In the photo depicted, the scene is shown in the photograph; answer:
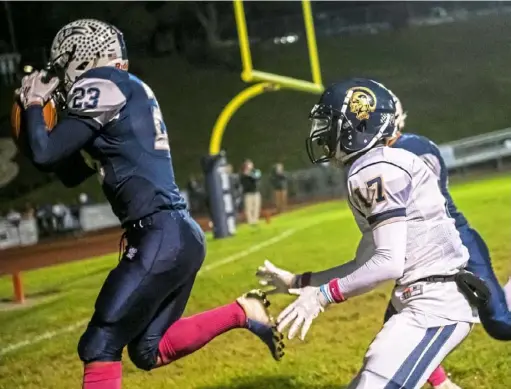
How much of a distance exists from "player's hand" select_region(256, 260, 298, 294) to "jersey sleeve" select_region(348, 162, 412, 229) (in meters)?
0.35

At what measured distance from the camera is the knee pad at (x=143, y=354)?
6.02 ft

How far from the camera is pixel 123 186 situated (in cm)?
173

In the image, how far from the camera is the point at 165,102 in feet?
15.5

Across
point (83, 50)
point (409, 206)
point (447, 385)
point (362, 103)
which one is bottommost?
point (447, 385)

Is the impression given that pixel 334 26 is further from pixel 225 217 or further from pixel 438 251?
pixel 438 251

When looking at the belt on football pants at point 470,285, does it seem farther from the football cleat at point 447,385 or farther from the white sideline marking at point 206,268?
the white sideline marking at point 206,268

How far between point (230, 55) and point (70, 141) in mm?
3163

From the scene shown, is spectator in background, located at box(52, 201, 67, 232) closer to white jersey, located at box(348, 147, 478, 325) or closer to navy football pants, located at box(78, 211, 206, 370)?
navy football pants, located at box(78, 211, 206, 370)

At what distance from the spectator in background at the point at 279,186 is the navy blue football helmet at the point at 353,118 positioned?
13.9 ft

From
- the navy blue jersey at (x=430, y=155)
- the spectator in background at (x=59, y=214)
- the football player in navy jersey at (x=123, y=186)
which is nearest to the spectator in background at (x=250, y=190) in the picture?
the spectator in background at (x=59, y=214)

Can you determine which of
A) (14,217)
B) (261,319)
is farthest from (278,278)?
(14,217)

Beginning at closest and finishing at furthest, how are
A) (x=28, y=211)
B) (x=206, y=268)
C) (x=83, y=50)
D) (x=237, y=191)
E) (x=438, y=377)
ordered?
(x=83, y=50) < (x=438, y=377) < (x=206, y=268) < (x=28, y=211) < (x=237, y=191)

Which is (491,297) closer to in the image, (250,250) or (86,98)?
(86,98)

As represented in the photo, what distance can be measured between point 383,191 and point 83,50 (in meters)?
0.89
